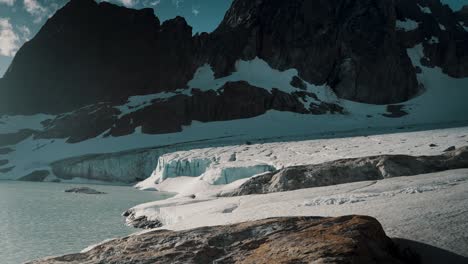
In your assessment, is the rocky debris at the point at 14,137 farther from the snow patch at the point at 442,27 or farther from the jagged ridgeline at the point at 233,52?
the snow patch at the point at 442,27

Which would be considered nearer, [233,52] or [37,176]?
[37,176]

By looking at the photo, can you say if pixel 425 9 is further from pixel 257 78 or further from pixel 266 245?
pixel 266 245

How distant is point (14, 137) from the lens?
12456cm

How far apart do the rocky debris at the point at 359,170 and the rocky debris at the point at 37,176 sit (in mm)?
72701

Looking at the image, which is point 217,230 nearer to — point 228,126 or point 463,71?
point 228,126

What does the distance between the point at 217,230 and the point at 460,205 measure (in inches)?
267

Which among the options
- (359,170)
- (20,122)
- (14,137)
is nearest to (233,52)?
(14,137)

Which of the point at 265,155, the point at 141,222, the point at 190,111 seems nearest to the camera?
the point at 141,222

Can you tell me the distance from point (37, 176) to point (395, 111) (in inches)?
3895

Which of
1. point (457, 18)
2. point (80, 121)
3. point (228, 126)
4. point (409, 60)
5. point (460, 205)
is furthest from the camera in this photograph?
point (457, 18)

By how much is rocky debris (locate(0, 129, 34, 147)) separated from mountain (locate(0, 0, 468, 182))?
383 mm

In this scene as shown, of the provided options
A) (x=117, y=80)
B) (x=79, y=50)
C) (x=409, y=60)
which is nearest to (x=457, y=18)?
(x=409, y=60)

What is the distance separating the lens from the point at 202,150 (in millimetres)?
70875

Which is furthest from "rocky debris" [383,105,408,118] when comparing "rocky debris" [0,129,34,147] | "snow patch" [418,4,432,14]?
"rocky debris" [0,129,34,147]
